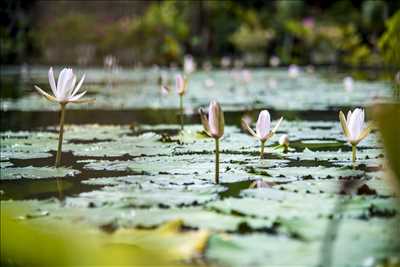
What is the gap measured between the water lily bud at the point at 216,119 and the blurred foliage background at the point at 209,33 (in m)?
14.7

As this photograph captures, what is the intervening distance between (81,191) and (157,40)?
2213cm

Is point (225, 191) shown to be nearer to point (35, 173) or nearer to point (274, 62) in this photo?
point (35, 173)

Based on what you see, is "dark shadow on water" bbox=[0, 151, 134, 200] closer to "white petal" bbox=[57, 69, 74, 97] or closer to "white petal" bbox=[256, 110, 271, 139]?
"white petal" bbox=[57, 69, 74, 97]

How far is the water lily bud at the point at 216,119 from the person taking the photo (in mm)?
1829

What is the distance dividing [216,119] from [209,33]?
23184mm

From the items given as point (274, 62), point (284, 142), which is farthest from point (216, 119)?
point (274, 62)

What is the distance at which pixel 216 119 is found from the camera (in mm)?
1872

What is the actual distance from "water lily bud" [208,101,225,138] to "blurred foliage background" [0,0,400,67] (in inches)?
580

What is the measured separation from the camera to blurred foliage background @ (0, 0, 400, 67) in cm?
1922

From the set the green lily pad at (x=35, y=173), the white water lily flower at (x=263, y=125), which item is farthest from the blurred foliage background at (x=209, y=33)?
the green lily pad at (x=35, y=173)

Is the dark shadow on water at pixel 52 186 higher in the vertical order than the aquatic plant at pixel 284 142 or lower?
lower

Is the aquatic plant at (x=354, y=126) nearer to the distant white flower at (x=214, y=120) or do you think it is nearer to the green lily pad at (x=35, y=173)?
the distant white flower at (x=214, y=120)

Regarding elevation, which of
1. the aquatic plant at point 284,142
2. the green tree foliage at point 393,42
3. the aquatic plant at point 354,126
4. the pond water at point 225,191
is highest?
the green tree foliage at point 393,42

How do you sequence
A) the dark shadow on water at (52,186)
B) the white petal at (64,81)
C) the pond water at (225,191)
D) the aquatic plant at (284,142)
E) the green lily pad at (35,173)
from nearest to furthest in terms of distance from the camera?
the pond water at (225,191) < the dark shadow on water at (52,186) < the green lily pad at (35,173) < the white petal at (64,81) < the aquatic plant at (284,142)
